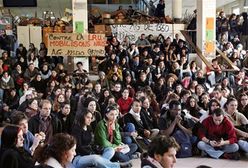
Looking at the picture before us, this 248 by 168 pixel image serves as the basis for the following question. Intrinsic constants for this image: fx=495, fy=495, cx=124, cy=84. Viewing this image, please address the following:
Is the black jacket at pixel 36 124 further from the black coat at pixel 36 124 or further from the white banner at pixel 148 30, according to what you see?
the white banner at pixel 148 30

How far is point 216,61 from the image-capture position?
44.5 ft

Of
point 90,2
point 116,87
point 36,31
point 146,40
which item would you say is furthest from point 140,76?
point 90,2

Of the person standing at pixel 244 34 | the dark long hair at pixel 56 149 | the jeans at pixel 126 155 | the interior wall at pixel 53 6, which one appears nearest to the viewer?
the dark long hair at pixel 56 149

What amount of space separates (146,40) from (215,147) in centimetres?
847

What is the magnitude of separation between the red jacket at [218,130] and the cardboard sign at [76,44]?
576cm

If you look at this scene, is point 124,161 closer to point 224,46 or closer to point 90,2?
point 224,46

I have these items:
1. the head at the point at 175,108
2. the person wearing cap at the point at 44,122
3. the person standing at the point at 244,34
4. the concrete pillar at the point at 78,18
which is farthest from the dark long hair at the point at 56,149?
the person standing at the point at 244,34

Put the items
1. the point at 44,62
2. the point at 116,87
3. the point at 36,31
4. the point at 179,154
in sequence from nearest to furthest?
the point at 179,154 → the point at 116,87 → the point at 44,62 → the point at 36,31

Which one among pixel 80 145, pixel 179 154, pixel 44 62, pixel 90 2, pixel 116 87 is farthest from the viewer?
pixel 90 2

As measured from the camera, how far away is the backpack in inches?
301

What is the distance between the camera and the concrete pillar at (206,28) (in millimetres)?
14641

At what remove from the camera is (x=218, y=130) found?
293 inches

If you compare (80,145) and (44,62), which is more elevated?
(44,62)

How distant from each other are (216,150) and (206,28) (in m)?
7.79
